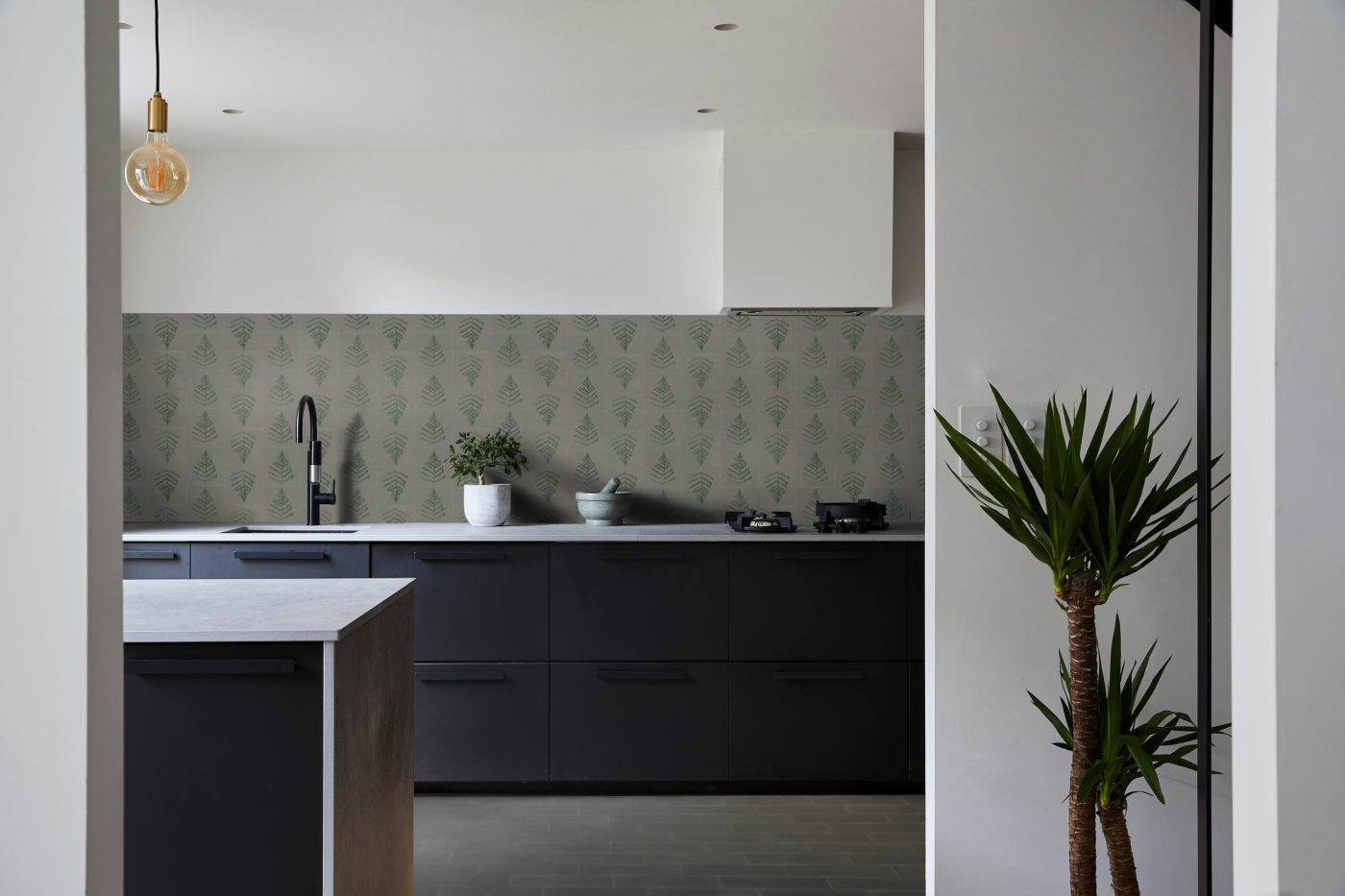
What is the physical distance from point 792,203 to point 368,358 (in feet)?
6.71

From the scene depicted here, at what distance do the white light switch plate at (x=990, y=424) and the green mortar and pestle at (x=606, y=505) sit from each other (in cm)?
229

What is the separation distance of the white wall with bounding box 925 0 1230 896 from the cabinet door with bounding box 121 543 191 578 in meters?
3.07

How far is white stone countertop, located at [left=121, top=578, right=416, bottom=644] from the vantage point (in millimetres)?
2078

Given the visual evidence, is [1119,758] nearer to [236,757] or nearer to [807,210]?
[236,757]

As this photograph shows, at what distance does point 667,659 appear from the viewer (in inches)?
159

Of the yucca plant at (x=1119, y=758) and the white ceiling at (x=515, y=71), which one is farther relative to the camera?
the white ceiling at (x=515, y=71)

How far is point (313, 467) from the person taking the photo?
449 cm

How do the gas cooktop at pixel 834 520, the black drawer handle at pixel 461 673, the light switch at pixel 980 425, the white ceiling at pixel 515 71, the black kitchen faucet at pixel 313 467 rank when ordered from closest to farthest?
the light switch at pixel 980 425
the white ceiling at pixel 515 71
the black drawer handle at pixel 461 673
the gas cooktop at pixel 834 520
the black kitchen faucet at pixel 313 467

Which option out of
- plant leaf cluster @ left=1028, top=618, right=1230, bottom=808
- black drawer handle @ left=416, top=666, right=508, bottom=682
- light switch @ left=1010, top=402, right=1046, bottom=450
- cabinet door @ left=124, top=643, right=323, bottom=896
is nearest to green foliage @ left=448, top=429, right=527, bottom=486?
black drawer handle @ left=416, top=666, right=508, bottom=682

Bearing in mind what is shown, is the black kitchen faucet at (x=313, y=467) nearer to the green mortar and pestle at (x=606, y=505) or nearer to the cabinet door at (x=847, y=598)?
the green mortar and pestle at (x=606, y=505)
